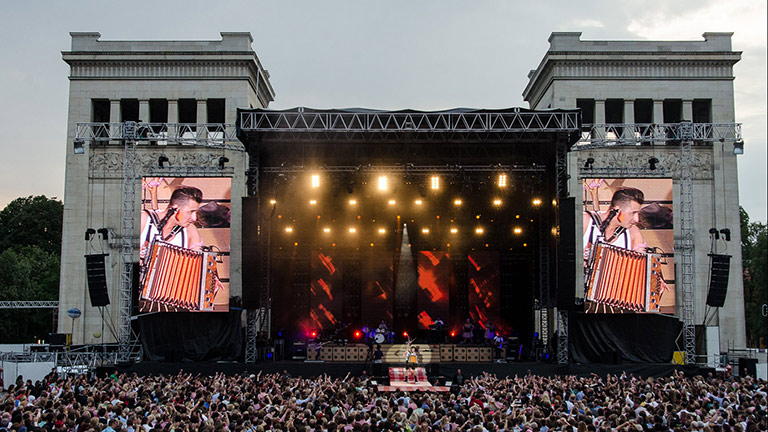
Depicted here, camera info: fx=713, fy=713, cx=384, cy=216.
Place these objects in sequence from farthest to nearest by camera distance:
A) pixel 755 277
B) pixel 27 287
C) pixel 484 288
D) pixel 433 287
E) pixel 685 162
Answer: pixel 755 277, pixel 27 287, pixel 433 287, pixel 484 288, pixel 685 162

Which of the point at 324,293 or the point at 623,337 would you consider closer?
the point at 623,337

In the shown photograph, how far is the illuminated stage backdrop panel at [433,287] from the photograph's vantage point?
36.3m

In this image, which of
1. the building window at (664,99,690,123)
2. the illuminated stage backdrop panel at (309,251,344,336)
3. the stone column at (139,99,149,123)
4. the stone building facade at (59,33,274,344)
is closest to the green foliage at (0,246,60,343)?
the stone building facade at (59,33,274,344)

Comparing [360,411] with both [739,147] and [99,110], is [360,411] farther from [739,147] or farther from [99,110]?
[99,110]

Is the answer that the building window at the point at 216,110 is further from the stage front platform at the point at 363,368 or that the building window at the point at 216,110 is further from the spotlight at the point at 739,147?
the spotlight at the point at 739,147

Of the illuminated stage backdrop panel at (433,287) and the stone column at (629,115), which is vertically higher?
the stone column at (629,115)

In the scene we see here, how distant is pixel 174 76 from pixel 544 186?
17.4 metres

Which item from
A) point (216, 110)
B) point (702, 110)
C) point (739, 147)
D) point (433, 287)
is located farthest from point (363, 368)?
point (702, 110)

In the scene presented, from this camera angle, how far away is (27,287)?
159 ft

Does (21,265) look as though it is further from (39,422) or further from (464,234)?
(39,422)

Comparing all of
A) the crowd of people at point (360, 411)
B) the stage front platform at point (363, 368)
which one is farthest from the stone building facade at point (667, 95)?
the crowd of people at point (360, 411)

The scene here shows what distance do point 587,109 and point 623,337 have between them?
1133 cm

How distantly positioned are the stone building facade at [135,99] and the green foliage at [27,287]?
18830mm

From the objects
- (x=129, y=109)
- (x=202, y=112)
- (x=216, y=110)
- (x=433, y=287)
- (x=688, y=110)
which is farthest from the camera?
(x=433, y=287)
